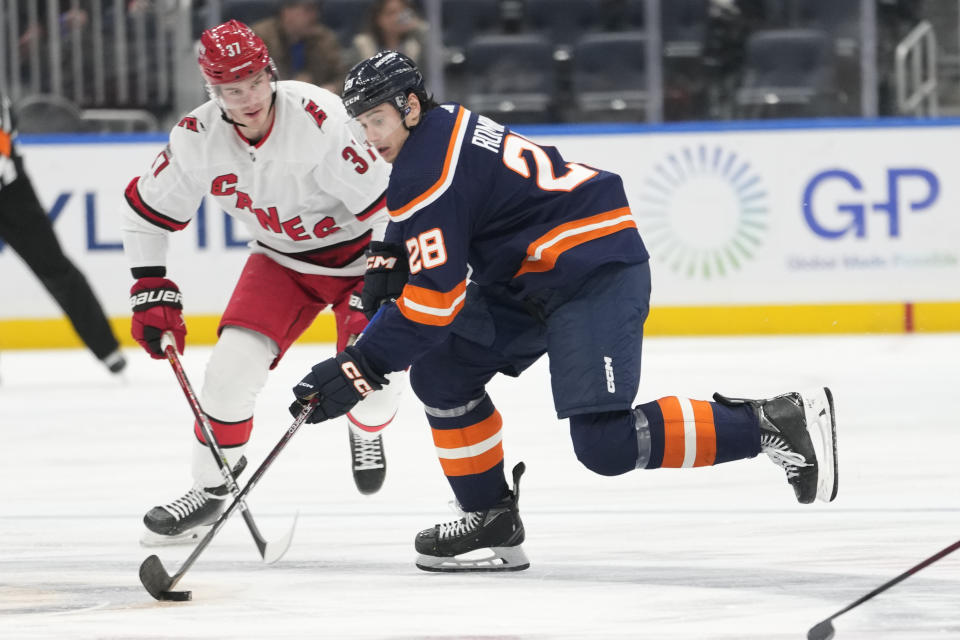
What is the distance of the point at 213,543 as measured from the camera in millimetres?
3371

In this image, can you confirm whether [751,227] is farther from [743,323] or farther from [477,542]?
[477,542]

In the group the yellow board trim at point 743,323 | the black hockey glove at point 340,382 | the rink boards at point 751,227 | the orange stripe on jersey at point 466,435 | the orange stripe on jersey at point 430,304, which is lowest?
the yellow board trim at point 743,323

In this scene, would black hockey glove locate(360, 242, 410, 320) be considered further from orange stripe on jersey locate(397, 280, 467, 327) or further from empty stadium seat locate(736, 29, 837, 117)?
empty stadium seat locate(736, 29, 837, 117)

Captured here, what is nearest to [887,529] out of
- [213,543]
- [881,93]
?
[213,543]

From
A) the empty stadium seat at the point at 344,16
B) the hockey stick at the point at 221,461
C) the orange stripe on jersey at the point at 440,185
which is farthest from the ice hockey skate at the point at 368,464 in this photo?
the empty stadium seat at the point at 344,16

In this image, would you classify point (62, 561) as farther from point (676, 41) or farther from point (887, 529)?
point (676, 41)

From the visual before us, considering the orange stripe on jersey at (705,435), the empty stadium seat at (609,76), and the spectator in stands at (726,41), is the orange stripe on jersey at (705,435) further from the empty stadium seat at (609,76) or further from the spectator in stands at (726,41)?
the spectator in stands at (726,41)

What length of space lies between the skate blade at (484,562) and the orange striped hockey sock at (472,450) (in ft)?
0.36

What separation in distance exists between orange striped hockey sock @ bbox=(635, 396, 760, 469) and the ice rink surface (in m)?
0.21

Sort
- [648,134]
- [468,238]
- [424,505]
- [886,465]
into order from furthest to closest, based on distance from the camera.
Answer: [648,134], [886,465], [424,505], [468,238]

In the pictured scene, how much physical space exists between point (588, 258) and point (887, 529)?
0.91 m

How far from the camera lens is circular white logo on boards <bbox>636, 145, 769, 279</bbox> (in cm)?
720

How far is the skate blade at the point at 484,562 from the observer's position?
120 inches

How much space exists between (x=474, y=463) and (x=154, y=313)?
0.79 m
